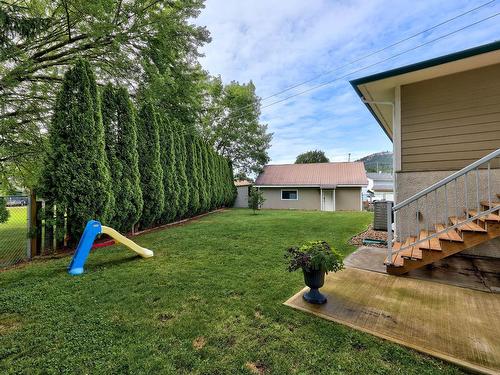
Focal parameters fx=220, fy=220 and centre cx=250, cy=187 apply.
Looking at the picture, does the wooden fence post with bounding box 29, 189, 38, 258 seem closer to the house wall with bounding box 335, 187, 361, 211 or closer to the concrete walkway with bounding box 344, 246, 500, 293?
the concrete walkway with bounding box 344, 246, 500, 293

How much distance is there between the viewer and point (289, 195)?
64.6 ft

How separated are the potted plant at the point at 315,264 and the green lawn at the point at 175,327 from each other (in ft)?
1.16

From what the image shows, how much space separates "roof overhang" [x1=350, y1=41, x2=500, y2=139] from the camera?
3799mm

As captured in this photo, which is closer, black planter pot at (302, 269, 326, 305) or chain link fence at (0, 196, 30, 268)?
black planter pot at (302, 269, 326, 305)

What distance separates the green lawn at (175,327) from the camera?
174 cm

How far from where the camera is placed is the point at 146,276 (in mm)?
3541

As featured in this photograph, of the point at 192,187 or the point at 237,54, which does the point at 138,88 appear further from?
the point at 237,54

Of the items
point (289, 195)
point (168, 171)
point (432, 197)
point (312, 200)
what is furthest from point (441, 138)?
point (289, 195)

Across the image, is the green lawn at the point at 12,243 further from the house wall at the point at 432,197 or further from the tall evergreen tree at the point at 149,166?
the house wall at the point at 432,197

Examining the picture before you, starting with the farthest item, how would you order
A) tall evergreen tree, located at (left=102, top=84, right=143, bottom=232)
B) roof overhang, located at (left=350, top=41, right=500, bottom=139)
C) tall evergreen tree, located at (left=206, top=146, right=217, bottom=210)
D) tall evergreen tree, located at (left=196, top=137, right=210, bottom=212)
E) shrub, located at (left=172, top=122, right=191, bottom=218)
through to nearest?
1. tall evergreen tree, located at (left=206, top=146, right=217, bottom=210)
2. tall evergreen tree, located at (left=196, top=137, right=210, bottom=212)
3. shrub, located at (left=172, top=122, right=191, bottom=218)
4. tall evergreen tree, located at (left=102, top=84, right=143, bottom=232)
5. roof overhang, located at (left=350, top=41, right=500, bottom=139)

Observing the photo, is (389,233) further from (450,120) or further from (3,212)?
(3,212)

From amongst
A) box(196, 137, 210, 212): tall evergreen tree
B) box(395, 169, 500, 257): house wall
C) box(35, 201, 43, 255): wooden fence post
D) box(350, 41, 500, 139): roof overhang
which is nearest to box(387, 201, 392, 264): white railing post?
box(395, 169, 500, 257): house wall

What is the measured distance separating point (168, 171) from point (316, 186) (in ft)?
42.2

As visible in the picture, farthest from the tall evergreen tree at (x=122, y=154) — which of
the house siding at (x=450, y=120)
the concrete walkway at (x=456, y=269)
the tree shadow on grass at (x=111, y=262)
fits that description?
the house siding at (x=450, y=120)
